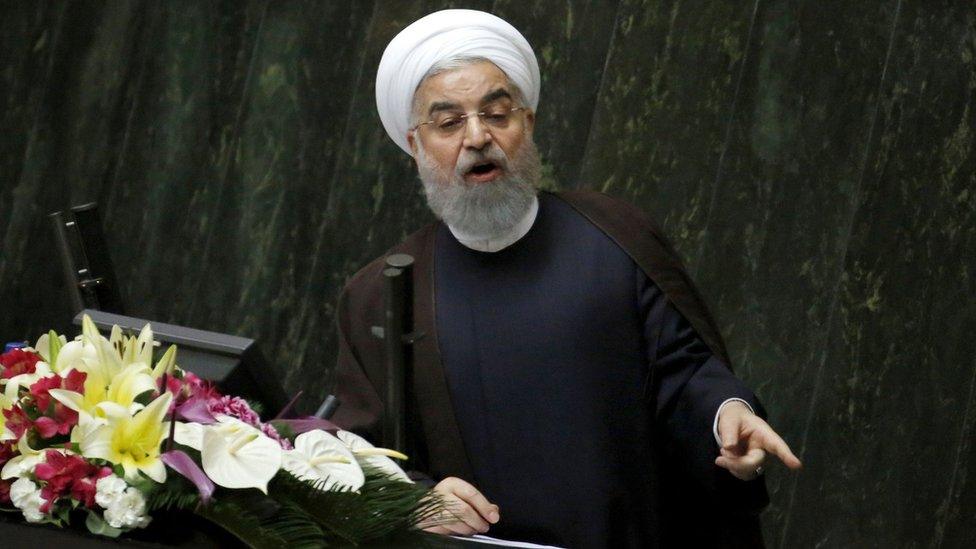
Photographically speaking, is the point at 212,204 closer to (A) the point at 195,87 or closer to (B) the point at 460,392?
(A) the point at 195,87

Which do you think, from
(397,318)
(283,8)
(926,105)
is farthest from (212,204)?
(397,318)

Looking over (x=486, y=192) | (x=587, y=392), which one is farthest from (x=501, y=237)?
(x=587, y=392)

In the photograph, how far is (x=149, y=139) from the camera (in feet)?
17.8

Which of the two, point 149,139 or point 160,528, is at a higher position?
point 149,139

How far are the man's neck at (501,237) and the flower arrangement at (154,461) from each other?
4.55ft

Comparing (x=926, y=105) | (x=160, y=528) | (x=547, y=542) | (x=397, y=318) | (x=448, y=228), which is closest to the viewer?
(x=160, y=528)

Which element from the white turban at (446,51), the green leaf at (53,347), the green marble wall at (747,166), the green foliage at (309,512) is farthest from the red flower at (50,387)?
the green marble wall at (747,166)

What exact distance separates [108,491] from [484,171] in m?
1.67

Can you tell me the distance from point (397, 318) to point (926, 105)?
2.99 metres

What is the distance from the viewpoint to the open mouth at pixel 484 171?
3611mm

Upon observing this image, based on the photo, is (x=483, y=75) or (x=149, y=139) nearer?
(x=483, y=75)

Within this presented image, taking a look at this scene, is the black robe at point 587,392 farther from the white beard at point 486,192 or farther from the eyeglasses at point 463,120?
the eyeglasses at point 463,120

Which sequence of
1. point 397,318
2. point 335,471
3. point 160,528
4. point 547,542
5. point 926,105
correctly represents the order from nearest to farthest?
point 160,528
point 335,471
point 397,318
point 547,542
point 926,105

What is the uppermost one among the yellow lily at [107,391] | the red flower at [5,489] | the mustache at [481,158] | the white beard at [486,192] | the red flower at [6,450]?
the mustache at [481,158]
